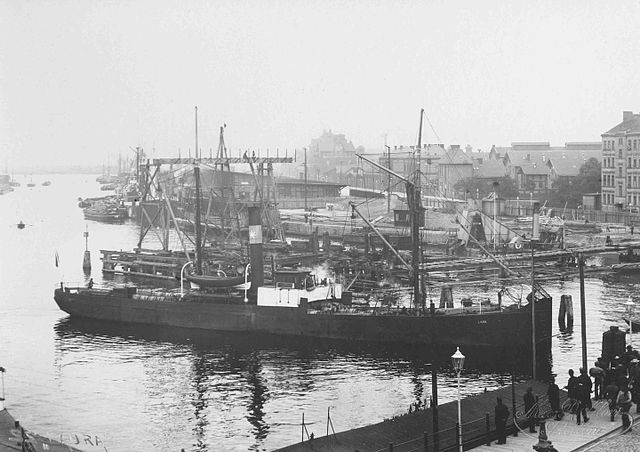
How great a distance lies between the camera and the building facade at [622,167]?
126m

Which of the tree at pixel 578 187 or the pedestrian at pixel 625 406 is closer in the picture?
the pedestrian at pixel 625 406

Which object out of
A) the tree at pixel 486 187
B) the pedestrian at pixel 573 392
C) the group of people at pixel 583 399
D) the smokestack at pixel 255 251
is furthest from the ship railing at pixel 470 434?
the tree at pixel 486 187

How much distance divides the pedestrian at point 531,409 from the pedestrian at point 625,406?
2443 millimetres

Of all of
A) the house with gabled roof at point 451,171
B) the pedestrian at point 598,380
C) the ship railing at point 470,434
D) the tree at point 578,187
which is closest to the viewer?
the ship railing at point 470,434

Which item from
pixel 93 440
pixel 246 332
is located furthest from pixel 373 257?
pixel 93 440

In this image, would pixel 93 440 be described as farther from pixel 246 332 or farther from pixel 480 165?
pixel 480 165

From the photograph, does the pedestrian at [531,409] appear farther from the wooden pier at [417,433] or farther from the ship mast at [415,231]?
the ship mast at [415,231]

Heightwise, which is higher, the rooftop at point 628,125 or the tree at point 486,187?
the rooftop at point 628,125

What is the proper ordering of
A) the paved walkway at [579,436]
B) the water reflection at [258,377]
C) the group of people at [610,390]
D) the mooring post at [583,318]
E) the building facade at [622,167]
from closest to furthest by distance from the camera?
the paved walkway at [579,436] < the group of people at [610,390] < the water reflection at [258,377] < the mooring post at [583,318] < the building facade at [622,167]

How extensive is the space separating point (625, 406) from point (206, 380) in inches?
956

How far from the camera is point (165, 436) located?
1554 inches

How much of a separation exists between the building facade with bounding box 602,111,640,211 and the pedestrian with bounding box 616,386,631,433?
9903cm

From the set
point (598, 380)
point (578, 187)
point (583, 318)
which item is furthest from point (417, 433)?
point (578, 187)

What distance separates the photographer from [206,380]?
161 ft
